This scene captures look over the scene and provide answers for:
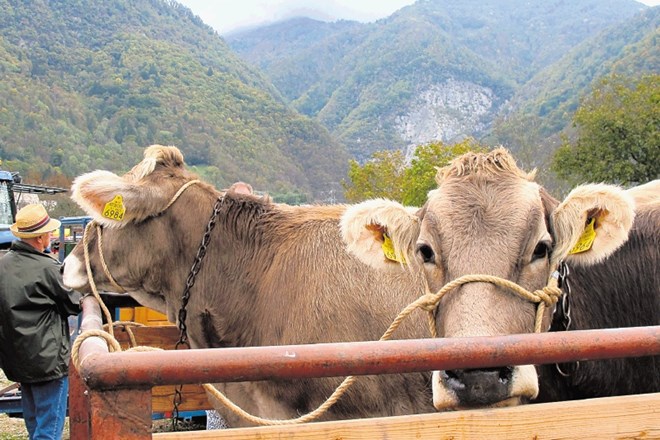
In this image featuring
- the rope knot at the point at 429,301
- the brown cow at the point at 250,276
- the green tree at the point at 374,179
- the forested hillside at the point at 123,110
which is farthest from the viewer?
the forested hillside at the point at 123,110

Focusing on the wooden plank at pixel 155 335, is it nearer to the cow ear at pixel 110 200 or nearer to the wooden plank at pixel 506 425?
the cow ear at pixel 110 200

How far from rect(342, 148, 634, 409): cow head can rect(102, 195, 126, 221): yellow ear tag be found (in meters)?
1.80

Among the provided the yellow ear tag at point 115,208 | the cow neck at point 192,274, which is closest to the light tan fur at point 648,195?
the cow neck at point 192,274

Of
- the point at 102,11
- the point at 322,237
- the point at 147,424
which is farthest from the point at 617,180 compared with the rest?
the point at 102,11

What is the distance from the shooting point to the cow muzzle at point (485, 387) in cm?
228

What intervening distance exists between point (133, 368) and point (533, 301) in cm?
174

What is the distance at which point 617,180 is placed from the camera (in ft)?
107

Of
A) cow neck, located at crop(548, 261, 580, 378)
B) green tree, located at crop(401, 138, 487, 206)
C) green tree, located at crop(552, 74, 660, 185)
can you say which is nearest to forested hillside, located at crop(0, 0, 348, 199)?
green tree, located at crop(401, 138, 487, 206)

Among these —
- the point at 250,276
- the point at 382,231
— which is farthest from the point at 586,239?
the point at 250,276

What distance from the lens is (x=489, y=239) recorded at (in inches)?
105

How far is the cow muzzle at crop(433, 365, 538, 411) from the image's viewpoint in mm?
2275

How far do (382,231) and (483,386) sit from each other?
111cm

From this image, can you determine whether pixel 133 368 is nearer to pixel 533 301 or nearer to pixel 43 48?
pixel 533 301

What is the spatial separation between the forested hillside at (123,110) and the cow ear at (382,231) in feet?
247
